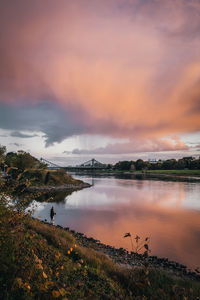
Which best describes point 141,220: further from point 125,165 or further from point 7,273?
point 125,165

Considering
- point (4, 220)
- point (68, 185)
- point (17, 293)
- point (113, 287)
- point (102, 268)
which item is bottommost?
point (68, 185)

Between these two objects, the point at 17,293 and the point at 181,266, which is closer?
the point at 17,293

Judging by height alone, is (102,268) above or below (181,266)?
above

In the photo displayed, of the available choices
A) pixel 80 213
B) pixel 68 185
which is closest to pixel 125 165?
pixel 68 185

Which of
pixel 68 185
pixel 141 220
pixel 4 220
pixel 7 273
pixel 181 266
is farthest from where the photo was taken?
pixel 68 185

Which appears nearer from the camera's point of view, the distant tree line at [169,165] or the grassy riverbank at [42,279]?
the grassy riverbank at [42,279]

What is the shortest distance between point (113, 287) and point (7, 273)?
324 cm

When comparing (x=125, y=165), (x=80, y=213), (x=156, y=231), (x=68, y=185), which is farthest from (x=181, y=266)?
(x=125, y=165)

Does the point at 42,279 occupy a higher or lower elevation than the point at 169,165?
higher

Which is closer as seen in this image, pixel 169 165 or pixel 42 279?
pixel 42 279

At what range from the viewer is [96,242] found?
1437 centimetres

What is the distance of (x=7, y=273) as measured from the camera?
395cm

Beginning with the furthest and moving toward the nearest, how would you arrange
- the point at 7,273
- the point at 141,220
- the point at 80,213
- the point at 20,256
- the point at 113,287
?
the point at 80,213 → the point at 141,220 → the point at 113,287 → the point at 20,256 → the point at 7,273

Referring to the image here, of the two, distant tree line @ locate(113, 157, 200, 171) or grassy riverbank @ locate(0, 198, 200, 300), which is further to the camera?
distant tree line @ locate(113, 157, 200, 171)
